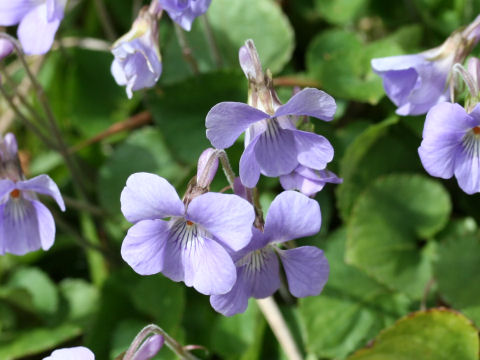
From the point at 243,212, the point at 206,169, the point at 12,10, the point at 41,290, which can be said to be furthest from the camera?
the point at 41,290

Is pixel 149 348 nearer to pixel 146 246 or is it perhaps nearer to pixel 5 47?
pixel 146 246

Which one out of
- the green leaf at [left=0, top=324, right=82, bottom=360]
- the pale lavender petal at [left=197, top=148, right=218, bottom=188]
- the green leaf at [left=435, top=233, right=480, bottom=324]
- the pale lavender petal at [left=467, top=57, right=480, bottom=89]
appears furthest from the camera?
the green leaf at [left=0, top=324, right=82, bottom=360]

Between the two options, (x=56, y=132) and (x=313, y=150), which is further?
(x=56, y=132)

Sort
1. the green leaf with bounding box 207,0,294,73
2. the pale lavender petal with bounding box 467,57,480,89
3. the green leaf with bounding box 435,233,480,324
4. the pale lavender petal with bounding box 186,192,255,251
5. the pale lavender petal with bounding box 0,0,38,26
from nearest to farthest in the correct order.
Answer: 1. the pale lavender petal with bounding box 186,192,255,251
2. the pale lavender petal with bounding box 467,57,480,89
3. the pale lavender petal with bounding box 0,0,38,26
4. the green leaf with bounding box 435,233,480,324
5. the green leaf with bounding box 207,0,294,73

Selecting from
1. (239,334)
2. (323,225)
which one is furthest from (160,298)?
(323,225)

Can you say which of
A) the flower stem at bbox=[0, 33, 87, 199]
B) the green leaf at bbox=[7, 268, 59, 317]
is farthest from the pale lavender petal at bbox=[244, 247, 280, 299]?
the green leaf at bbox=[7, 268, 59, 317]

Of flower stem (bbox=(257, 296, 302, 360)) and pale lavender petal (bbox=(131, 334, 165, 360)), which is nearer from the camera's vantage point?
pale lavender petal (bbox=(131, 334, 165, 360))

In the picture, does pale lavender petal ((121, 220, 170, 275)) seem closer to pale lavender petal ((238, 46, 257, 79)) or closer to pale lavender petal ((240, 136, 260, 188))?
pale lavender petal ((240, 136, 260, 188))

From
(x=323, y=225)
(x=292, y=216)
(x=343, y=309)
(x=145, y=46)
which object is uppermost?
(x=145, y=46)
